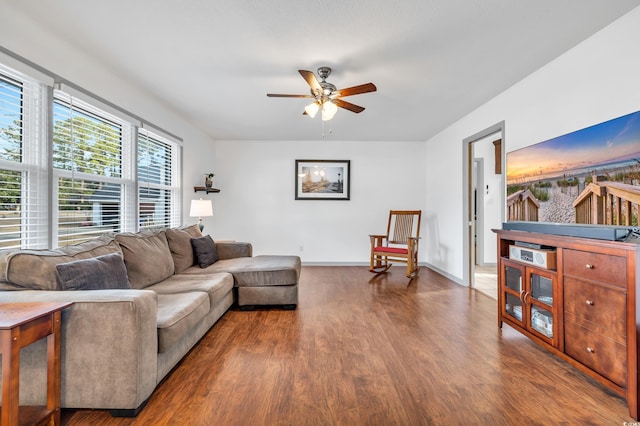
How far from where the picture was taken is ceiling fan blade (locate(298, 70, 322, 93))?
7.74 feet

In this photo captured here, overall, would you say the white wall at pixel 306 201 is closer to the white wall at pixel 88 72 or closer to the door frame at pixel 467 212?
the white wall at pixel 88 72

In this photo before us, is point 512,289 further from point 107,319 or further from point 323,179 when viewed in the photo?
point 323,179

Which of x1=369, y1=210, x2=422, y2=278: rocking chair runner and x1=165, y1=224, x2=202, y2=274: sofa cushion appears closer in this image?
x1=165, y1=224, x2=202, y2=274: sofa cushion

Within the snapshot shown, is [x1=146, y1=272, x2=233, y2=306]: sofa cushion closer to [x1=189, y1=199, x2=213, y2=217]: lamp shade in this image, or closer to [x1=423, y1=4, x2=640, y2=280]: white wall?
[x1=189, y1=199, x2=213, y2=217]: lamp shade

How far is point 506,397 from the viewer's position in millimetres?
1709

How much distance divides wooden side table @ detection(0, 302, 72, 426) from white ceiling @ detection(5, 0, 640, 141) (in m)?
1.86

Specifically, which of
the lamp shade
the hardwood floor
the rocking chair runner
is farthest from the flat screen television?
the lamp shade

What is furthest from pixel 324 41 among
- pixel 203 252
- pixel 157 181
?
pixel 157 181

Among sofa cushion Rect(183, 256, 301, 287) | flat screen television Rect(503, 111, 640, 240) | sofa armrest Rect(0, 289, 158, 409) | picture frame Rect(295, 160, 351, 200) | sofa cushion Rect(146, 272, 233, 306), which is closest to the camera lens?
sofa armrest Rect(0, 289, 158, 409)

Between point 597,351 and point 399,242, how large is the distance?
3.55 meters

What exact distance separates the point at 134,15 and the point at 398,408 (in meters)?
2.95

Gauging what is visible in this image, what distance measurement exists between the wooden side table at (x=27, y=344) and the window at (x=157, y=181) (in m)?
2.28

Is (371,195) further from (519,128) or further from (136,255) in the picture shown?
(136,255)

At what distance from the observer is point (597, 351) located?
1744mm
